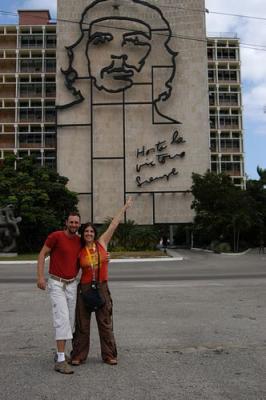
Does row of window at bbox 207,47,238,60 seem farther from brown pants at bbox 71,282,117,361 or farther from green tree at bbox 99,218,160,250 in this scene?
brown pants at bbox 71,282,117,361

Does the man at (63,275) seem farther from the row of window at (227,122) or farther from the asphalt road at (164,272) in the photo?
the row of window at (227,122)

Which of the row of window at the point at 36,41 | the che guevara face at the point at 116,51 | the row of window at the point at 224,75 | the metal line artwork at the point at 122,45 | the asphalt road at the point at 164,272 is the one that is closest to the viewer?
the asphalt road at the point at 164,272

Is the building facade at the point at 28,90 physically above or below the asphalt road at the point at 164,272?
above

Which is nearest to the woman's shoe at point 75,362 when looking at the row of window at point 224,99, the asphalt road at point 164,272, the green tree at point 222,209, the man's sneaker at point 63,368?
the man's sneaker at point 63,368

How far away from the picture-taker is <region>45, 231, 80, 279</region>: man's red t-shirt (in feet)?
19.1

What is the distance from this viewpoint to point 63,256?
5.84m

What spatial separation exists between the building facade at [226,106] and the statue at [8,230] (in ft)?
188

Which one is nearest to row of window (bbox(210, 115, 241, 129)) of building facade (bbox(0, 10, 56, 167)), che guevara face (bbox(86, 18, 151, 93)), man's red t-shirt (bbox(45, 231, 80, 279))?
building facade (bbox(0, 10, 56, 167))

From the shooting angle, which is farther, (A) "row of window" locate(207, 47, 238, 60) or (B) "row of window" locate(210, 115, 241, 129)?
(A) "row of window" locate(207, 47, 238, 60)

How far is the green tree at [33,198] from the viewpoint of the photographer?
1517 inches

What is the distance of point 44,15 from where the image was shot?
299 ft

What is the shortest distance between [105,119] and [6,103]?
124ft

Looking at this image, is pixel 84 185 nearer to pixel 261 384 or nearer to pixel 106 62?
pixel 106 62

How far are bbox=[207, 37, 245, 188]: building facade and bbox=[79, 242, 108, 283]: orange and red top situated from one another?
269 ft
